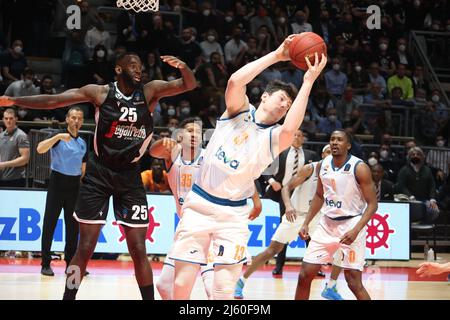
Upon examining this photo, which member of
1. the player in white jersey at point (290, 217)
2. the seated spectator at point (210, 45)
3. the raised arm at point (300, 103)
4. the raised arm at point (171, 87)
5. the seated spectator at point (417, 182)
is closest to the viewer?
the raised arm at point (300, 103)

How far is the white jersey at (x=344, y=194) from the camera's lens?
827 centimetres

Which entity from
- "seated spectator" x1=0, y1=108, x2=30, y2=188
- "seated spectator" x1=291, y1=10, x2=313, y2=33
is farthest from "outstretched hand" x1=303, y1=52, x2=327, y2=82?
"seated spectator" x1=291, y1=10, x2=313, y2=33

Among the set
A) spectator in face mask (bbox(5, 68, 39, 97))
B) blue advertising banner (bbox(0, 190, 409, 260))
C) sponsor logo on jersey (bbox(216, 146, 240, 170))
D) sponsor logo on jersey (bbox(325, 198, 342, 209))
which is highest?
spectator in face mask (bbox(5, 68, 39, 97))

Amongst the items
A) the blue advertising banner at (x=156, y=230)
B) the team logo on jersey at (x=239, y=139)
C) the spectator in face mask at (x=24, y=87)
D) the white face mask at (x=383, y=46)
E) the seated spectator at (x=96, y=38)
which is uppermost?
the white face mask at (x=383, y=46)

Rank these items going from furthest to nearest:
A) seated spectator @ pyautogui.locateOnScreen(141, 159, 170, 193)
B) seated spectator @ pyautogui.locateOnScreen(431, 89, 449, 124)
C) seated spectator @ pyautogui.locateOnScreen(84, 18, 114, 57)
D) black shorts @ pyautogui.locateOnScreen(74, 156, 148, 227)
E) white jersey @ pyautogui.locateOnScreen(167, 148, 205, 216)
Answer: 1. seated spectator @ pyautogui.locateOnScreen(431, 89, 449, 124)
2. seated spectator @ pyautogui.locateOnScreen(84, 18, 114, 57)
3. seated spectator @ pyautogui.locateOnScreen(141, 159, 170, 193)
4. white jersey @ pyautogui.locateOnScreen(167, 148, 205, 216)
5. black shorts @ pyautogui.locateOnScreen(74, 156, 148, 227)

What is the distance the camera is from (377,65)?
18.0m

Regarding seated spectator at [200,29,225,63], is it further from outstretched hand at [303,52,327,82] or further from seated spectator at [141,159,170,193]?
outstretched hand at [303,52,327,82]

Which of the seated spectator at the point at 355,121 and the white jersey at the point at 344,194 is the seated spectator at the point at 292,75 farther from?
the white jersey at the point at 344,194

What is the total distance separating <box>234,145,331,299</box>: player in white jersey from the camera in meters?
9.38

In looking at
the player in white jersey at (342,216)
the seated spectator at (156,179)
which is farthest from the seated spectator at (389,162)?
the player in white jersey at (342,216)

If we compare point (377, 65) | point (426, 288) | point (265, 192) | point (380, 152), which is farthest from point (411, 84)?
point (426, 288)

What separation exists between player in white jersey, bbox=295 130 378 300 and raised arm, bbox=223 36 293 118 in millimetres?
2441

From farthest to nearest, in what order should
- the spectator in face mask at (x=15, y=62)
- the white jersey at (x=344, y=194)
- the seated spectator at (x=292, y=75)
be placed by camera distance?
the seated spectator at (x=292, y=75), the spectator in face mask at (x=15, y=62), the white jersey at (x=344, y=194)

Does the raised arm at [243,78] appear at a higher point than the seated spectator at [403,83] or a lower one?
lower
